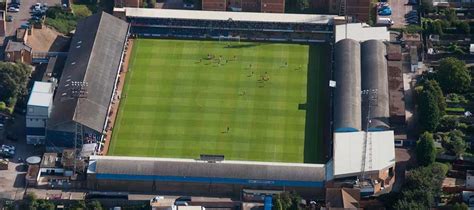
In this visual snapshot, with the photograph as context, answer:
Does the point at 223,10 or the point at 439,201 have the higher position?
the point at 223,10

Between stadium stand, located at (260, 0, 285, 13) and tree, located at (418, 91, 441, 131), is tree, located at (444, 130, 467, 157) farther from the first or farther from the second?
stadium stand, located at (260, 0, 285, 13)

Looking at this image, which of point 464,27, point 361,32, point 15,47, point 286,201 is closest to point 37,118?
point 15,47

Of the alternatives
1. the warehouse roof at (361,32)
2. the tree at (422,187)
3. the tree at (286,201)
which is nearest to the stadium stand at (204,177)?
the tree at (286,201)

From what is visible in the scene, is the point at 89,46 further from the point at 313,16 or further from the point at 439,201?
the point at 439,201

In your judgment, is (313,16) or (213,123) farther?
(313,16)

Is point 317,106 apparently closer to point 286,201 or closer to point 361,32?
point 361,32

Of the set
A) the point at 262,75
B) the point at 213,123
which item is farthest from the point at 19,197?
the point at 262,75

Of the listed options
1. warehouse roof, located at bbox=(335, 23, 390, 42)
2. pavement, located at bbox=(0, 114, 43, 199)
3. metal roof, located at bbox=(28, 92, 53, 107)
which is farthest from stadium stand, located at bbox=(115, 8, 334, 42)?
pavement, located at bbox=(0, 114, 43, 199)
